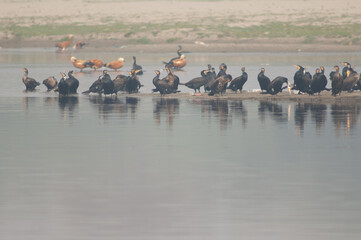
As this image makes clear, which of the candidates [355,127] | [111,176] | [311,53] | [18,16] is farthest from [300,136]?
[18,16]

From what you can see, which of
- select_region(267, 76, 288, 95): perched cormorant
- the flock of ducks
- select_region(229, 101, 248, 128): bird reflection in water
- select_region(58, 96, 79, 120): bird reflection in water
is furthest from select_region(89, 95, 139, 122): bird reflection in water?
select_region(267, 76, 288, 95): perched cormorant

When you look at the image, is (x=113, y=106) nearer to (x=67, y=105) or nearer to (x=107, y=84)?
(x=67, y=105)

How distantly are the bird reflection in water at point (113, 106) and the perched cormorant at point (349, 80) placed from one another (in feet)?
24.2

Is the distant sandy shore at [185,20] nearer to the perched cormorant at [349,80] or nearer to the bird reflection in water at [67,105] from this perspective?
the perched cormorant at [349,80]

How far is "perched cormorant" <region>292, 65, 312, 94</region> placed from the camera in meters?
32.4

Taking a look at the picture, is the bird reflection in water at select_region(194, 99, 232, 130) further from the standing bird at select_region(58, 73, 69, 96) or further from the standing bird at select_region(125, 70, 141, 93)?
the standing bird at select_region(58, 73, 69, 96)

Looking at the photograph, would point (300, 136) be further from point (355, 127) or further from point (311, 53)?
point (311, 53)

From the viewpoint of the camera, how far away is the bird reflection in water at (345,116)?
23250 millimetres

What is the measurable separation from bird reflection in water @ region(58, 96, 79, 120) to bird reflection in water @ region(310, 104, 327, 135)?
6920mm

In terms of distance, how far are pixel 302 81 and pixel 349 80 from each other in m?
1.65

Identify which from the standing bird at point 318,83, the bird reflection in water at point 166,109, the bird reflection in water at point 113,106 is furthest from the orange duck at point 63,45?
the standing bird at point 318,83

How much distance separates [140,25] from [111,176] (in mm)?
70761

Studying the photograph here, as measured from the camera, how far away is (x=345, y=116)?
25.8 metres

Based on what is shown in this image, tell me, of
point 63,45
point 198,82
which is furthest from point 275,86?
point 63,45
